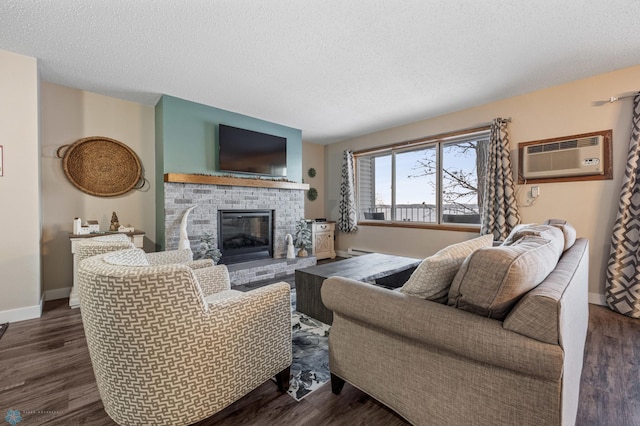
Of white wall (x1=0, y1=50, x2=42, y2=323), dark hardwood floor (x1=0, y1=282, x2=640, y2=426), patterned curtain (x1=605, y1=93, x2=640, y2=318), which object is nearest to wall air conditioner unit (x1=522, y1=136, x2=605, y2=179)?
patterned curtain (x1=605, y1=93, x2=640, y2=318)

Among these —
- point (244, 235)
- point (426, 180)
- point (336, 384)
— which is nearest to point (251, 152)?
point (244, 235)

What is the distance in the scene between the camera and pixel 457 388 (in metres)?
1.05

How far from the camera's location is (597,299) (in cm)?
286

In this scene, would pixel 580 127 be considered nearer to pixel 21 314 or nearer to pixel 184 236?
pixel 184 236

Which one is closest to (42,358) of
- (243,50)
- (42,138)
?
(42,138)

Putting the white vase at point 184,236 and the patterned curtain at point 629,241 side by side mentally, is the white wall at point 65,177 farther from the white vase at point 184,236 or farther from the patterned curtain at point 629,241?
the patterned curtain at point 629,241

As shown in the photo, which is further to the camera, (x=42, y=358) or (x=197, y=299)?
(x=42, y=358)

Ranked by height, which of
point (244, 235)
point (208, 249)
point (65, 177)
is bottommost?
point (208, 249)

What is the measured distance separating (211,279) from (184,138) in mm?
2226

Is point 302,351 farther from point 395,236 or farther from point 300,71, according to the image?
point 395,236

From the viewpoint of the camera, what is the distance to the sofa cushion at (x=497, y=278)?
0.96m

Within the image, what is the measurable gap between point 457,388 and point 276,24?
7.97ft

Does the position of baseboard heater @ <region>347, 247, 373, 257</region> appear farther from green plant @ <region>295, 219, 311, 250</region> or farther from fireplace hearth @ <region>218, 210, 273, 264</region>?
fireplace hearth @ <region>218, 210, 273, 264</region>

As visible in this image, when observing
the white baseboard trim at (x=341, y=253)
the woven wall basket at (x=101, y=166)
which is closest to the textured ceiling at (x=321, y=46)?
the woven wall basket at (x=101, y=166)
